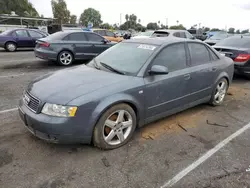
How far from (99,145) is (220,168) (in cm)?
161

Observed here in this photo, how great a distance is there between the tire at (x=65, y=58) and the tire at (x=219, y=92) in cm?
650

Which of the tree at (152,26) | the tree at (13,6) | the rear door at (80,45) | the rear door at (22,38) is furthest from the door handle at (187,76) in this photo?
the tree at (152,26)

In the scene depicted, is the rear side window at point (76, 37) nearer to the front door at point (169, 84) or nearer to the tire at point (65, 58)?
the tire at point (65, 58)

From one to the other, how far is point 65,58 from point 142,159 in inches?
290

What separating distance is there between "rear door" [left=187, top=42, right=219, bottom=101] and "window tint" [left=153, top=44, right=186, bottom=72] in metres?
0.22

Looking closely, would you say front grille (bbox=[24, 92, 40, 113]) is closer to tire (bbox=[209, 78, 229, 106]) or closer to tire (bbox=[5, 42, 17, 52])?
tire (bbox=[209, 78, 229, 106])

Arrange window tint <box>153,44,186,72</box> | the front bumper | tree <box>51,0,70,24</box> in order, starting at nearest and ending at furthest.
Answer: the front bumper < window tint <box>153,44,186,72</box> < tree <box>51,0,70,24</box>

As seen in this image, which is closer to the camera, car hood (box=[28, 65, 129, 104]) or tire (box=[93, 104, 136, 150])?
car hood (box=[28, 65, 129, 104])

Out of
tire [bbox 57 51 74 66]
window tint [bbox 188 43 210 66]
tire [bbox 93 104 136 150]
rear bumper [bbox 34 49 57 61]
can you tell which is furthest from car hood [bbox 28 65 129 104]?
tire [bbox 57 51 74 66]

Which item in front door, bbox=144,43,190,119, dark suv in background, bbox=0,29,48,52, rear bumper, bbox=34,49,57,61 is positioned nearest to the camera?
front door, bbox=144,43,190,119

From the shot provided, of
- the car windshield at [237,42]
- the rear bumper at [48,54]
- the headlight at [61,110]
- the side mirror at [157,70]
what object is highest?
the car windshield at [237,42]

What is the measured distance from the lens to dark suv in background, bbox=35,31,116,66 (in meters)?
9.05

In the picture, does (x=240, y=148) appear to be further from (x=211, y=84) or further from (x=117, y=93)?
(x=117, y=93)

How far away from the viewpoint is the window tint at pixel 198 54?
4.24 m
